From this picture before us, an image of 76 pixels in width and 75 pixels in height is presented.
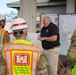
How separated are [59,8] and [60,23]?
32.9 ft

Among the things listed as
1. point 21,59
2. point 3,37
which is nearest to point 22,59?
point 21,59

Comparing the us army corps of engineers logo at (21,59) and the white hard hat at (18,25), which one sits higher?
the white hard hat at (18,25)

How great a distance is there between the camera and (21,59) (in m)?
2.89

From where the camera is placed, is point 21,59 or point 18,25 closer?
point 21,59

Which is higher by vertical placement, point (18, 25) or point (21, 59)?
point (18, 25)

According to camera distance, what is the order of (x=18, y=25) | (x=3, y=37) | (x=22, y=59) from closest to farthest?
1. (x=22, y=59)
2. (x=18, y=25)
3. (x=3, y=37)

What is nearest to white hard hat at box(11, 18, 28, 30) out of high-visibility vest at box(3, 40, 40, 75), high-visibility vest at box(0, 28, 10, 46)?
high-visibility vest at box(3, 40, 40, 75)

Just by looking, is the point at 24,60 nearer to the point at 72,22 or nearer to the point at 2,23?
the point at 2,23

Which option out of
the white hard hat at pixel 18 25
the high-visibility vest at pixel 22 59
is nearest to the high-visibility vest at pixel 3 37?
the white hard hat at pixel 18 25

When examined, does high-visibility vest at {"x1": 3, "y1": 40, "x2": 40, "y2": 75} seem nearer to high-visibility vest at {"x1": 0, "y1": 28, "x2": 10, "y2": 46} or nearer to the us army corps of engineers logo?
the us army corps of engineers logo

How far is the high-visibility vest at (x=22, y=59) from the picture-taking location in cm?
289

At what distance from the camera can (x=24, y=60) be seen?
2.88 metres

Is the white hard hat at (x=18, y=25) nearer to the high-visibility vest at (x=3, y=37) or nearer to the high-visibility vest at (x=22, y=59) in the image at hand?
the high-visibility vest at (x=22, y=59)

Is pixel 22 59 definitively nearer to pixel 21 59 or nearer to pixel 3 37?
pixel 21 59
